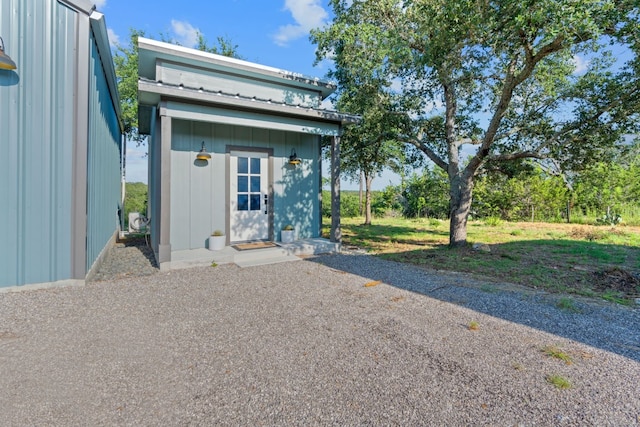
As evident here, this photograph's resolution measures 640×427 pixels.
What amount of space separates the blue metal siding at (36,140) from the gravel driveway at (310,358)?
50 cm

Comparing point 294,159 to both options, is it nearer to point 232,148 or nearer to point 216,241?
point 232,148

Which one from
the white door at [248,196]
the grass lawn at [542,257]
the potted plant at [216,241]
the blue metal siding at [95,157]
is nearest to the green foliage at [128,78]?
the blue metal siding at [95,157]

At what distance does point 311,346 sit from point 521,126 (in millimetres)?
7322

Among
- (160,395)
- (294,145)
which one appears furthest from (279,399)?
(294,145)

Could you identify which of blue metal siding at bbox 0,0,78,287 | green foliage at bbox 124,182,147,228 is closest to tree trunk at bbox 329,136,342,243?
blue metal siding at bbox 0,0,78,287

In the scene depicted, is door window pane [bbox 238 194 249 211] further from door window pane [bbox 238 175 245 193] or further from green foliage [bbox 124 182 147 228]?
green foliage [bbox 124 182 147 228]

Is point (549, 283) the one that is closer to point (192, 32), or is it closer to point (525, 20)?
point (525, 20)

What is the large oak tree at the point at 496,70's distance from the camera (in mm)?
4426

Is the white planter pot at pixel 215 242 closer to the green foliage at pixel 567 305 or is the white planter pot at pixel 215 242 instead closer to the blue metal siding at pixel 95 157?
the blue metal siding at pixel 95 157

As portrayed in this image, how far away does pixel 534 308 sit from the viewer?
11.0 ft

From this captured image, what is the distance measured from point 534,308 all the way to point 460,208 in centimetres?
415

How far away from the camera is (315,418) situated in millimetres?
1655

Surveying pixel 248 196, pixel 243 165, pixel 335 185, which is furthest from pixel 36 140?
pixel 335 185

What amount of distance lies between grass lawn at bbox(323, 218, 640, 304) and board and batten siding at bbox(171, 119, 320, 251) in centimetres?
207
